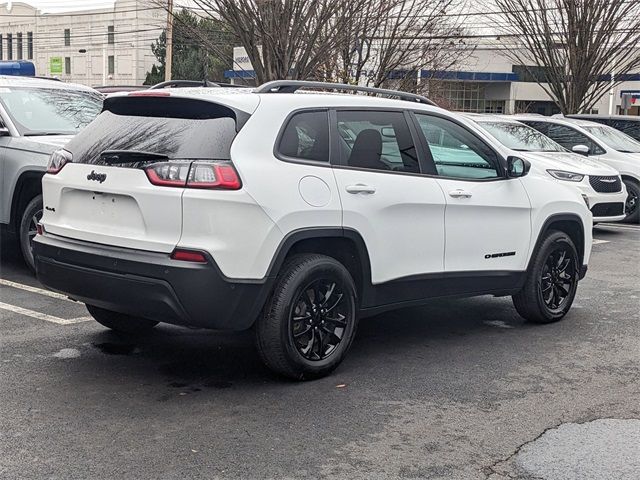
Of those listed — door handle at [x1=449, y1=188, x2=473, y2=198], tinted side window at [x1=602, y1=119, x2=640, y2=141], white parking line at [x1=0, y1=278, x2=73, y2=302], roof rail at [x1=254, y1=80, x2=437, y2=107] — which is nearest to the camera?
roof rail at [x1=254, y1=80, x2=437, y2=107]

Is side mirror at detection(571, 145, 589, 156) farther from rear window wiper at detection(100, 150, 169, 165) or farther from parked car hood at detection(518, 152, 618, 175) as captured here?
rear window wiper at detection(100, 150, 169, 165)

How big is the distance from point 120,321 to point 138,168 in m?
1.62

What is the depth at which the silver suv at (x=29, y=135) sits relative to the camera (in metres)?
8.30

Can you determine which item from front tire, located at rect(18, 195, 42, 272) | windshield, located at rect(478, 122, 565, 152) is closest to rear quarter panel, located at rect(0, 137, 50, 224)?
front tire, located at rect(18, 195, 42, 272)

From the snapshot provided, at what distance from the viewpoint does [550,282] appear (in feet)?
23.6

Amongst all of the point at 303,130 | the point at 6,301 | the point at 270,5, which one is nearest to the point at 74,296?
the point at 303,130

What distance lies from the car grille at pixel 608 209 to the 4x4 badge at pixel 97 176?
28.0 ft

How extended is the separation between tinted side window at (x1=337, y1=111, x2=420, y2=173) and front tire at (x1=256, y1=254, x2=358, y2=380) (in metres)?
0.75

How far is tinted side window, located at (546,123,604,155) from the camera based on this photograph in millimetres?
15023

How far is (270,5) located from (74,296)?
31.3 ft

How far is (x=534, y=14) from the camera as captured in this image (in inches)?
916

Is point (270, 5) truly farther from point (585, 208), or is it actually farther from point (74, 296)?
point (74, 296)

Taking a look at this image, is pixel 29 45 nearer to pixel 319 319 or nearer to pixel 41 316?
pixel 41 316

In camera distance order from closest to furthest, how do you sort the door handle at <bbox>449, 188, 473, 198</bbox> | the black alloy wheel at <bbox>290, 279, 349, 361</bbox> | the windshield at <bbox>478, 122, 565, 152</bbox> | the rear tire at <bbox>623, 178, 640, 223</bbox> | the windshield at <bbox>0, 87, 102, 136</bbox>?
the black alloy wheel at <bbox>290, 279, 349, 361</bbox>, the door handle at <bbox>449, 188, 473, 198</bbox>, the windshield at <bbox>0, 87, 102, 136</bbox>, the windshield at <bbox>478, 122, 565, 152</bbox>, the rear tire at <bbox>623, 178, 640, 223</bbox>
